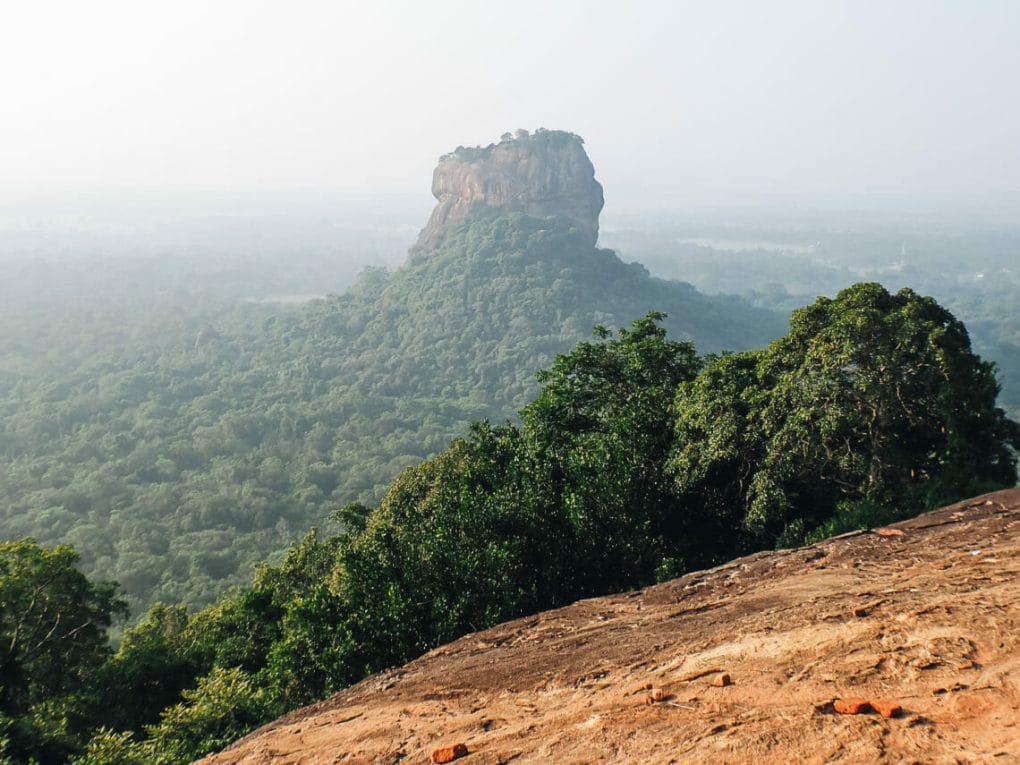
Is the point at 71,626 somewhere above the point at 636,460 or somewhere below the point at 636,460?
below

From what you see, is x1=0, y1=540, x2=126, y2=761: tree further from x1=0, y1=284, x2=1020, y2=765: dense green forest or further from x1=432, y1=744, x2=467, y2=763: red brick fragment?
x1=432, y1=744, x2=467, y2=763: red brick fragment

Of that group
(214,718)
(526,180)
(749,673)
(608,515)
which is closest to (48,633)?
(214,718)

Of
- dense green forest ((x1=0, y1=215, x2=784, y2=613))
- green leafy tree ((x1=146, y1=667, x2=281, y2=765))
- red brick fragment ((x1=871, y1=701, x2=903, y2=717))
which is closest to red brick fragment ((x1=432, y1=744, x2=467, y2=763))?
red brick fragment ((x1=871, y1=701, x2=903, y2=717))

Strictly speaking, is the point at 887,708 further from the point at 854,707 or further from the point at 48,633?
the point at 48,633

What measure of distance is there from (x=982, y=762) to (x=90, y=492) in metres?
68.9

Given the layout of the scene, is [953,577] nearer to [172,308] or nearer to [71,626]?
[71,626]

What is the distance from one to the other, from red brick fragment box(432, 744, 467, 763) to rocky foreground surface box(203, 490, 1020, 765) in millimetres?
80

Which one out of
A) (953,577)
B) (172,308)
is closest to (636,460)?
(953,577)

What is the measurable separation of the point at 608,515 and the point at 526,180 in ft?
386

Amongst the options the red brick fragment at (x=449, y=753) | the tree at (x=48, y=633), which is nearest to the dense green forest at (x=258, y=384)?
the tree at (x=48, y=633)

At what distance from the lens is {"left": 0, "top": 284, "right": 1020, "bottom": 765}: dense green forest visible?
39.5ft

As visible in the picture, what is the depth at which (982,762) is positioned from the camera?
13.3 feet

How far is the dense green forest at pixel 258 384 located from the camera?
54.5 m

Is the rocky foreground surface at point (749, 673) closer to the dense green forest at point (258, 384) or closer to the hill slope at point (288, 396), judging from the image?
the hill slope at point (288, 396)
